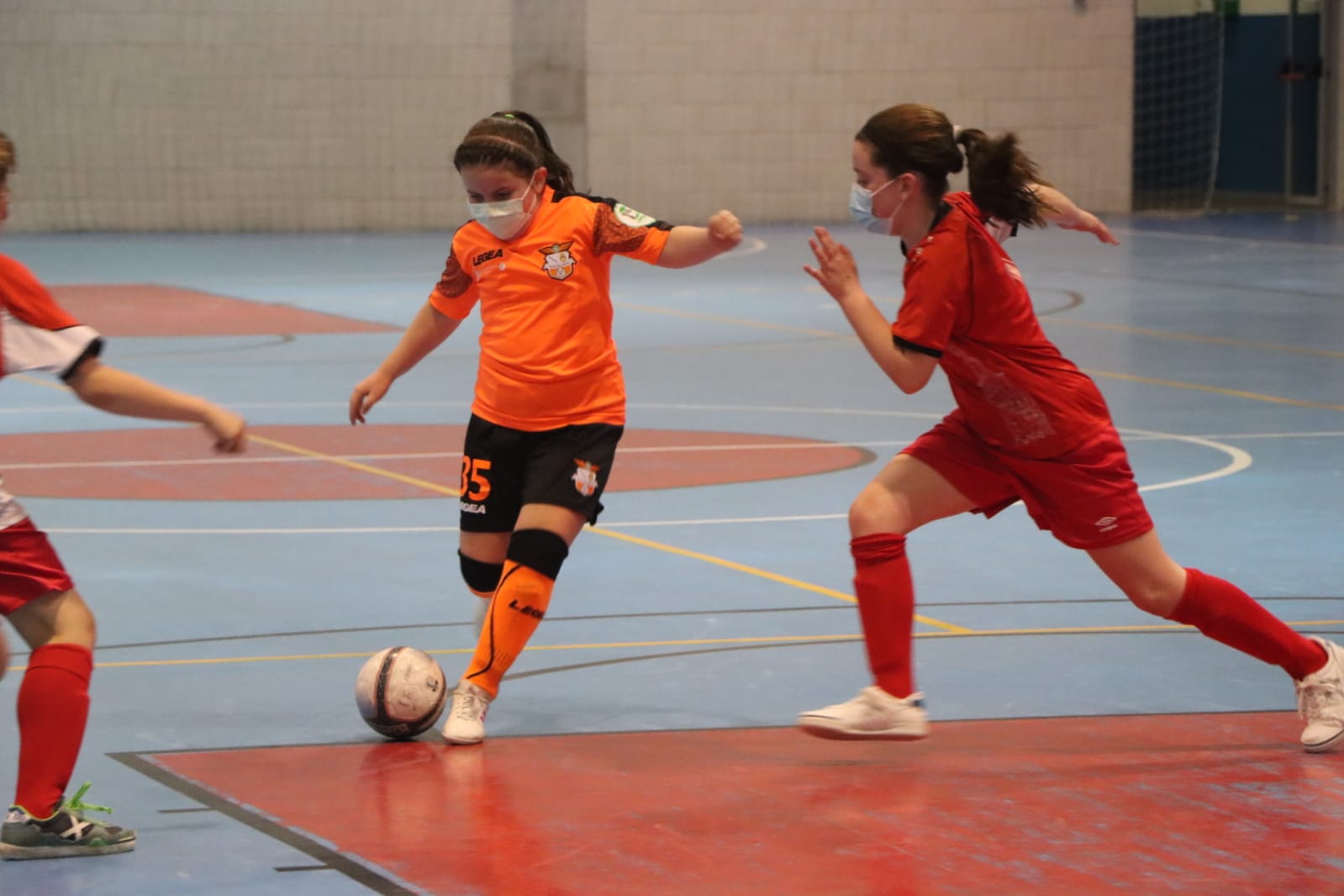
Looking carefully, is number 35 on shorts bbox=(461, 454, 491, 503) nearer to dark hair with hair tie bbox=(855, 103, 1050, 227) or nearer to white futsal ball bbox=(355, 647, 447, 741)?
white futsal ball bbox=(355, 647, 447, 741)

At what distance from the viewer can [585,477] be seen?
5402mm

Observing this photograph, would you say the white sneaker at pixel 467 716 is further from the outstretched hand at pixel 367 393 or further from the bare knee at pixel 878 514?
the bare knee at pixel 878 514

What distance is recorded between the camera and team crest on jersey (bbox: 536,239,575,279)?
18.0 ft

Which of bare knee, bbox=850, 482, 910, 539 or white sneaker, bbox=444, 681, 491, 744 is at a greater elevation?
bare knee, bbox=850, 482, 910, 539

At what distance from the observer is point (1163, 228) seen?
2644 centimetres

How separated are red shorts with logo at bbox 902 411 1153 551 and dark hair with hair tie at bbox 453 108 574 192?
1.21 meters

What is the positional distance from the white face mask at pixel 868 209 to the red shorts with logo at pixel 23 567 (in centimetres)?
198

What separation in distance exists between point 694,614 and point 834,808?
2.12m

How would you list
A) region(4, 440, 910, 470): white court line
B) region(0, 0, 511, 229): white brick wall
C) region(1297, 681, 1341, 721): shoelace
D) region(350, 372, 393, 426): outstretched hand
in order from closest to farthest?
region(1297, 681, 1341, 721): shoelace < region(350, 372, 393, 426): outstretched hand < region(4, 440, 910, 470): white court line < region(0, 0, 511, 229): white brick wall

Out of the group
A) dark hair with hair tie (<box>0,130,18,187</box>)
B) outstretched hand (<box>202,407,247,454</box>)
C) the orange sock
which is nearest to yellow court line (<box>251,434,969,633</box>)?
the orange sock

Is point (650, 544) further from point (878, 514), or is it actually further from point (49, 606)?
point (49, 606)

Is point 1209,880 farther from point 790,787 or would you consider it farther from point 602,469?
point 602,469

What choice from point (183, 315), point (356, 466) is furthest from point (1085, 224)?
point (183, 315)

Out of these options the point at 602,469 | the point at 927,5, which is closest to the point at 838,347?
the point at 602,469
